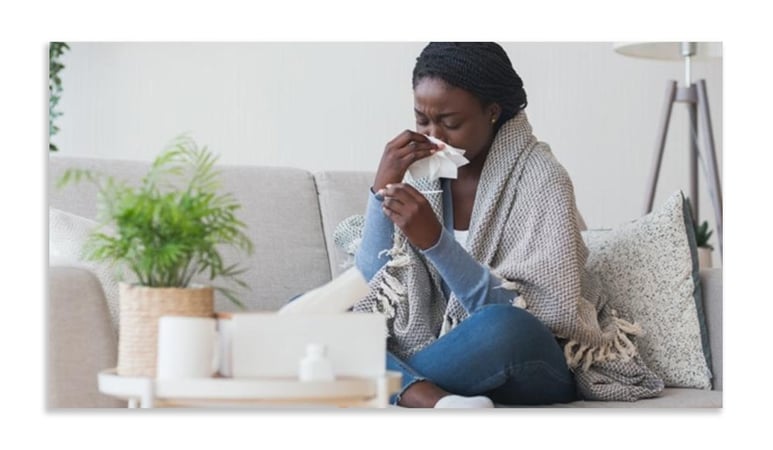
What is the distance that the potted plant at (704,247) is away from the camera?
1.87 m

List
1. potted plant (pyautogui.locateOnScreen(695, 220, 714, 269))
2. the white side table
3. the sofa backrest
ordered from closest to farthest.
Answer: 1. the white side table
2. the sofa backrest
3. potted plant (pyautogui.locateOnScreen(695, 220, 714, 269))

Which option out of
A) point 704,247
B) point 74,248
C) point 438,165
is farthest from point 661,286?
point 74,248

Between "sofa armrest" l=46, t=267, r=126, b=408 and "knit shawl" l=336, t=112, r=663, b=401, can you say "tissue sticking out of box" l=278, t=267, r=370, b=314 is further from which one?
"knit shawl" l=336, t=112, r=663, b=401

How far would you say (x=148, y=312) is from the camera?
46.4 inches

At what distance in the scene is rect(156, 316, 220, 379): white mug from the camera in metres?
1.16

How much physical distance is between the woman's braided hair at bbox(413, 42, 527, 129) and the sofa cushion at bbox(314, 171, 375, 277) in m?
0.17

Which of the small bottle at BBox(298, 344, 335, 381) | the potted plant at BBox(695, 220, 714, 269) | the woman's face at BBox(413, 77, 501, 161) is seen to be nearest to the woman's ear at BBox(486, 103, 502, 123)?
the woman's face at BBox(413, 77, 501, 161)

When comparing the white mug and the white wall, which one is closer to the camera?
the white mug

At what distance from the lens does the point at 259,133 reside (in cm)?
165

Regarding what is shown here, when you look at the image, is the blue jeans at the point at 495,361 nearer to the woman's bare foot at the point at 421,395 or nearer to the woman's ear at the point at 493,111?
the woman's bare foot at the point at 421,395

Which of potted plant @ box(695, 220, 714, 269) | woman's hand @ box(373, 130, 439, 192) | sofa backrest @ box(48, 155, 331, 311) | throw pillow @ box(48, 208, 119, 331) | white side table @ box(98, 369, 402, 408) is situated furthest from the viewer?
potted plant @ box(695, 220, 714, 269)

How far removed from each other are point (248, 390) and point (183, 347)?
3.1 inches
